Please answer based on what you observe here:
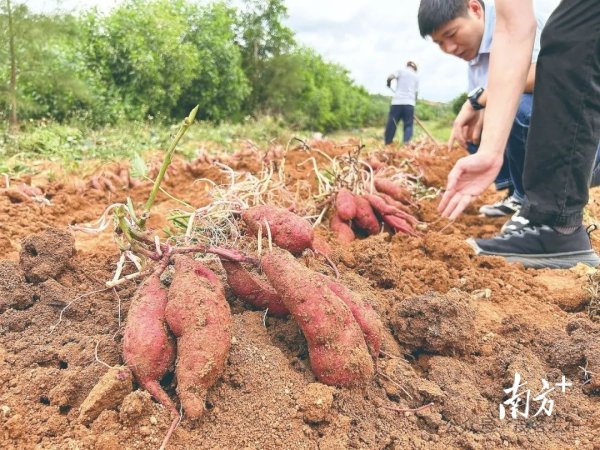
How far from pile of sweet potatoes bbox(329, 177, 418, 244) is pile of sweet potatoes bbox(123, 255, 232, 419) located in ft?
4.51

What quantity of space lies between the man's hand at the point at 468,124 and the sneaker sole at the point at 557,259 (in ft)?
2.94

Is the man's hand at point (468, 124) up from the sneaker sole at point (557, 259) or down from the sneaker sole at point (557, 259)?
up

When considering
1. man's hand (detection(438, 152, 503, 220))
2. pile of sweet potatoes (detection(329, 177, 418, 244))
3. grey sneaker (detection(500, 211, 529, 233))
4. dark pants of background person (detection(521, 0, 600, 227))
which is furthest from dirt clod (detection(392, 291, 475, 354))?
grey sneaker (detection(500, 211, 529, 233))

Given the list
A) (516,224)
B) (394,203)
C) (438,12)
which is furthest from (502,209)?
(438,12)

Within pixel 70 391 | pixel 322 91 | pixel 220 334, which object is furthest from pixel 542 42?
pixel 322 91

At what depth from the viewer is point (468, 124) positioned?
10.9ft

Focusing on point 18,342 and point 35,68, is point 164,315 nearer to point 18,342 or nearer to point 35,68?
point 18,342

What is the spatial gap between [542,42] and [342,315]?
1.46 metres

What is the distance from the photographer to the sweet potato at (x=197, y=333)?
4.15 feet

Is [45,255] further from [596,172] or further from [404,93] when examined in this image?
[404,93]

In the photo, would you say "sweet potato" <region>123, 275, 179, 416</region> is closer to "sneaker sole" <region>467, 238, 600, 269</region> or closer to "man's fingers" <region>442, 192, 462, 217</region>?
"man's fingers" <region>442, 192, 462, 217</region>

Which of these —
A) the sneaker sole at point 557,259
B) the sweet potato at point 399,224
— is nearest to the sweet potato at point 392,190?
the sweet potato at point 399,224

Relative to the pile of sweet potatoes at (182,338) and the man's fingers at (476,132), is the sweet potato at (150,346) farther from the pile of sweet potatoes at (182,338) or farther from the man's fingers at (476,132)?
the man's fingers at (476,132)

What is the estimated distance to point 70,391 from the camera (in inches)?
51.1
